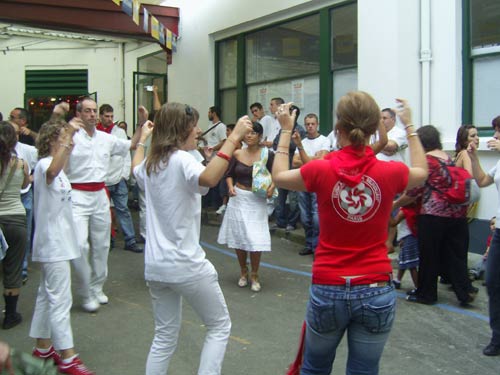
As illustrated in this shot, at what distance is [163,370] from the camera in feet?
11.2

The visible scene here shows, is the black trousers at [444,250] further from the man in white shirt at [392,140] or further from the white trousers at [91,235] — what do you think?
the white trousers at [91,235]

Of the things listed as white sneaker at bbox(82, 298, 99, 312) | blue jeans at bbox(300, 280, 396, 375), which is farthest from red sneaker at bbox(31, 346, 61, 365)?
blue jeans at bbox(300, 280, 396, 375)

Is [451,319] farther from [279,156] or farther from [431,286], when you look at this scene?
[279,156]

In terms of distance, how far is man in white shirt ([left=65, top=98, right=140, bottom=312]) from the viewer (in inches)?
215

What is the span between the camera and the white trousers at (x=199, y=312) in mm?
3369

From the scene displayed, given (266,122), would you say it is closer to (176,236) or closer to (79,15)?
(79,15)

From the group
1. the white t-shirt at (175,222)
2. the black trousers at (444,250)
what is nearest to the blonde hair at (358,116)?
the white t-shirt at (175,222)

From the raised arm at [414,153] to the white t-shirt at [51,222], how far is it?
2.67 meters

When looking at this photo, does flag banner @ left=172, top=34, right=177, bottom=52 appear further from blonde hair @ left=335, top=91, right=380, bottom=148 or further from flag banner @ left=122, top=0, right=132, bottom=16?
blonde hair @ left=335, top=91, right=380, bottom=148

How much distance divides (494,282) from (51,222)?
3430mm

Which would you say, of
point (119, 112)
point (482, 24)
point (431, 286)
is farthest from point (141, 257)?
point (119, 112)

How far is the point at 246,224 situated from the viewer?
6.54 m

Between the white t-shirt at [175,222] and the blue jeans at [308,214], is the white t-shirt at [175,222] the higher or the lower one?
the higher one

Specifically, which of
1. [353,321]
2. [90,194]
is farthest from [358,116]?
[90,194]
